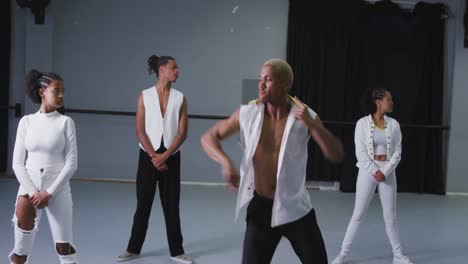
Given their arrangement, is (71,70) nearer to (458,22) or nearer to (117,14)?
(117,14)

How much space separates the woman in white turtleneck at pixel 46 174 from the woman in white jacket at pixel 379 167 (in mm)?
2168

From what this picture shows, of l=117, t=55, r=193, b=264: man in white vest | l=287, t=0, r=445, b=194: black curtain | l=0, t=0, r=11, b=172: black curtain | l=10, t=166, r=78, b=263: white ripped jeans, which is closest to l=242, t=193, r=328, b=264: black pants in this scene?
l=10, t=166, r=78, b=263: white ripped jeans

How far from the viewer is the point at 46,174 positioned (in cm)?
287

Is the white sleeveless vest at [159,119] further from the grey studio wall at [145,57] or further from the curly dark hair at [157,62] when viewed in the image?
the grey studio wall at [145,57]

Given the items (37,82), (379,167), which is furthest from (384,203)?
(37,82)

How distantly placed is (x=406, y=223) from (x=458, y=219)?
83 centimetres

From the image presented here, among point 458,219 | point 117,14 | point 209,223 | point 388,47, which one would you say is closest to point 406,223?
point 458,219

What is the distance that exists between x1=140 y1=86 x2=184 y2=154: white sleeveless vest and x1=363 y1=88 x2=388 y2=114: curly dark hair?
1.55 m

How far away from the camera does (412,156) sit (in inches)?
299

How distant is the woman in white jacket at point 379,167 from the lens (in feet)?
13.0

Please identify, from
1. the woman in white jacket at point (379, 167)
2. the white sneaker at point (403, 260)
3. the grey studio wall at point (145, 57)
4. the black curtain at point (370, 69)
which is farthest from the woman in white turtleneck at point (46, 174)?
the black curtain at point (370, 69)

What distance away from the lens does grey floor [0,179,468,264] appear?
4156 millimetres

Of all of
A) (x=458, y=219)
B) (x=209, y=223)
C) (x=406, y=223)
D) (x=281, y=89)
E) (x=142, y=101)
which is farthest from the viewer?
(x=458, y=219)

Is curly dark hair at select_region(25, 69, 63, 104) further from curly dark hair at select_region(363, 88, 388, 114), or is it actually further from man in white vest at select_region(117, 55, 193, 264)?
curly dark hair at select_region(363, 88, 388, 114)
